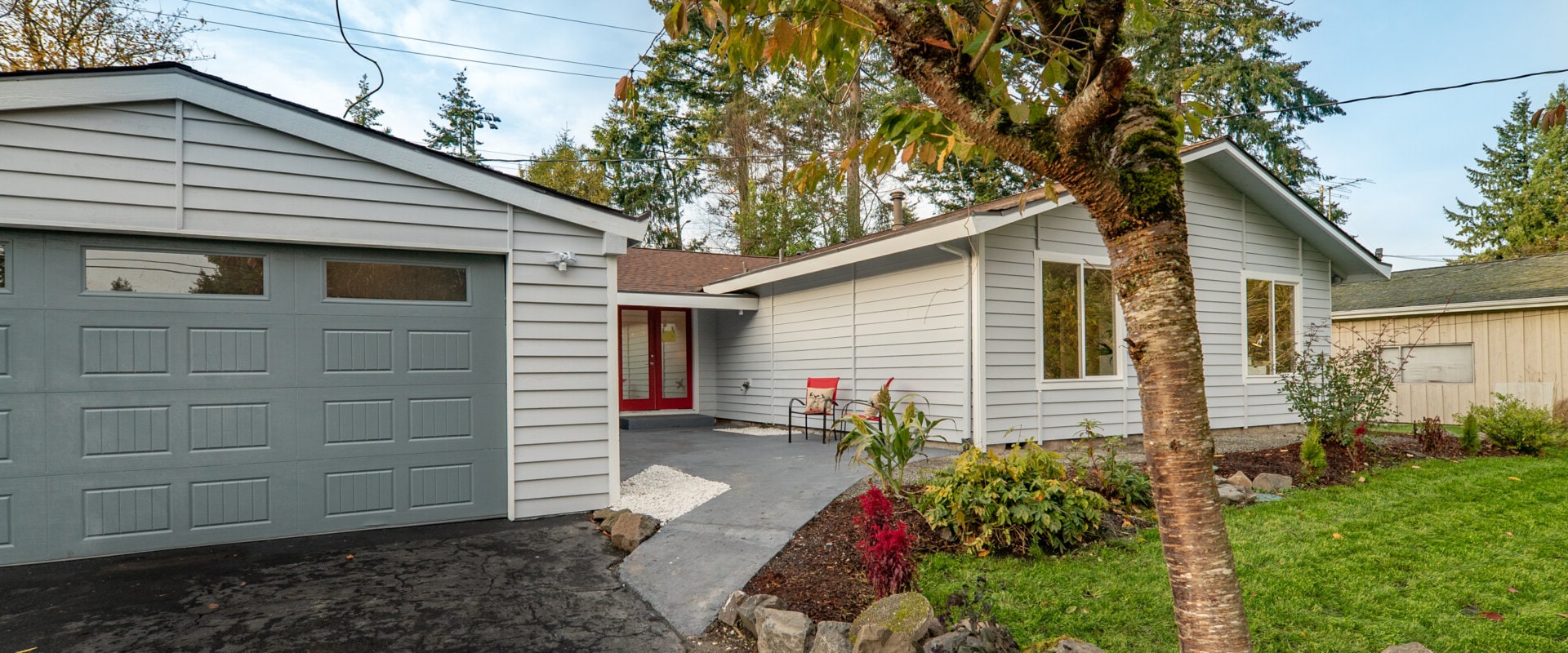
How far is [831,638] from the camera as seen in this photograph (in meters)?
3.11

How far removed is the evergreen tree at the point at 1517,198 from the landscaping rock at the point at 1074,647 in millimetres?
27175

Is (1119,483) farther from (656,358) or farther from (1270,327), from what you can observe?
(656,358)

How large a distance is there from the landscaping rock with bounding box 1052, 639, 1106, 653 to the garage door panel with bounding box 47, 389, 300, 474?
482 centimetres

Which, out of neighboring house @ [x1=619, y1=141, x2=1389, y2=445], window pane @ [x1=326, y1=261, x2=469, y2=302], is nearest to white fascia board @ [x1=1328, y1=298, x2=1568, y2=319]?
neighboring house @ [x1=619, y1=141, x2=1389, y2=445]

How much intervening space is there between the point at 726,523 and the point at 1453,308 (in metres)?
12.7

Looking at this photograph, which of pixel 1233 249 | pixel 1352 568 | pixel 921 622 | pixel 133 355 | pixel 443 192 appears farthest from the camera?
pixel 1233 249

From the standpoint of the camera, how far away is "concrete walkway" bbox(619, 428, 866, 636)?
3939 mm

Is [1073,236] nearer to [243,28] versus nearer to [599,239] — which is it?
[599,239]

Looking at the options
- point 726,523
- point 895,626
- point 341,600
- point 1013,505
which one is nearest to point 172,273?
point 341,600

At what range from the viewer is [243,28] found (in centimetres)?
1390

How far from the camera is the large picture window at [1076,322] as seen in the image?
780cm

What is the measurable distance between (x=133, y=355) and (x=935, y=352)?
6503 mm

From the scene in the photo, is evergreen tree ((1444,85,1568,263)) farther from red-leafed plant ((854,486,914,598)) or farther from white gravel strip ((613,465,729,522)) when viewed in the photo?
red-leafed plant ((854,486,914,598))

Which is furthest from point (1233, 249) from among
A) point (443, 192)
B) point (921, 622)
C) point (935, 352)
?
point (443, 192)
